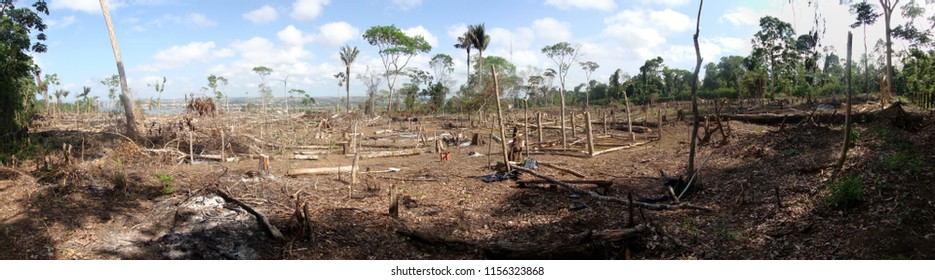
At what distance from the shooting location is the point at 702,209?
6.88 m

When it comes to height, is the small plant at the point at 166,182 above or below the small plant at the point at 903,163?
below

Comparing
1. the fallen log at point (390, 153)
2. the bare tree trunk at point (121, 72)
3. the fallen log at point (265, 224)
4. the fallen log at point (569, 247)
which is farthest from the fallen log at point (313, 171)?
the bare tree trunk at point (121, 72)

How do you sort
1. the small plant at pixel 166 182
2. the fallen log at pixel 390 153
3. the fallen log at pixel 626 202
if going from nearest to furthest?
the fallen log at pixel 626 202, the small plant at pixel 166 182, the fallen log at pixel 390 153

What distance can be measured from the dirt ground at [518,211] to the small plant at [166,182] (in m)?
0.04

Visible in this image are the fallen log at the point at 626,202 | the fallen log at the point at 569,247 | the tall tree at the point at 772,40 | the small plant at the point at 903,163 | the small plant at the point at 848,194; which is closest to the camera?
the fallen log at the point at 569,247

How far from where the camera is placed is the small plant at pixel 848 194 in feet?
19.2

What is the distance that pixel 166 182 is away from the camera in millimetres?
7727

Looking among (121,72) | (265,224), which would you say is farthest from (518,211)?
(121,72)

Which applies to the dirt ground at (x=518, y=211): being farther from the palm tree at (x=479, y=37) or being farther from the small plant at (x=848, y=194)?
the palm tree at (x=479, y=37)

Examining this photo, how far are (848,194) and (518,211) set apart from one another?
163 inches

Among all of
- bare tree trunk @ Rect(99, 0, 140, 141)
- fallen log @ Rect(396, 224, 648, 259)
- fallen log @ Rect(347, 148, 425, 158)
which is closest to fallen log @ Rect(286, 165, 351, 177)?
fallen log @ Rect(347, 148, 425, 158)

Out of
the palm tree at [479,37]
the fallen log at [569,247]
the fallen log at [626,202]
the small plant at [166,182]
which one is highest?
the palm tree at [479,37]

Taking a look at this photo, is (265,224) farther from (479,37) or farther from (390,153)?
(479,37)
